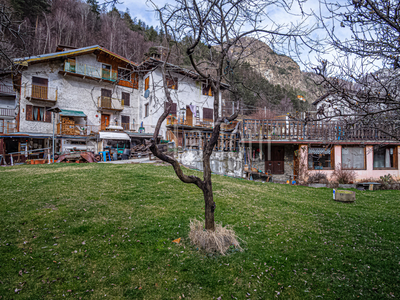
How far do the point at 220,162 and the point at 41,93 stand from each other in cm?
1926

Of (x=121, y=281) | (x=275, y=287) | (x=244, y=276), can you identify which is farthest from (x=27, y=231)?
(x=275, y=287)

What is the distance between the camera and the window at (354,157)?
548 inches

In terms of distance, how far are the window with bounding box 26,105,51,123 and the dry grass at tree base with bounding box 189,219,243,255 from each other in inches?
916

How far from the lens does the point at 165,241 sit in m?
3.99

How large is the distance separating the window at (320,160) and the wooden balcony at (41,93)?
77.3ft

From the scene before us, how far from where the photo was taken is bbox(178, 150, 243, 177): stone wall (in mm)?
12641

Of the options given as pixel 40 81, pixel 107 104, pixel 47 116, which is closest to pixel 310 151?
pixel 107 104

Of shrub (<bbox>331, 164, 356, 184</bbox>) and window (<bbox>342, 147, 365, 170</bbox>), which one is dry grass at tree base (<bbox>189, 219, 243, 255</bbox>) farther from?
window (<bbox>342, 147, 365, 170</bbox>)

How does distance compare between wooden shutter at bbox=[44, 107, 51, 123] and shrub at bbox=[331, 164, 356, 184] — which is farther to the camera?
wooden shutter at bbox=[44, 107, 51, 123]

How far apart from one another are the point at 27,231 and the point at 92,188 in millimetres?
2959

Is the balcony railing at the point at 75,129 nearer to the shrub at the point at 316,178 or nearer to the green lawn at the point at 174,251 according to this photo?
the green lawn at the point at 174,251

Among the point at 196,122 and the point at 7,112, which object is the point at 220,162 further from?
the point at 7,112

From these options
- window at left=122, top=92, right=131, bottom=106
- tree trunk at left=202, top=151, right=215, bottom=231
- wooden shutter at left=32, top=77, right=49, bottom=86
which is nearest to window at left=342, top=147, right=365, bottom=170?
tree trunk at left=202, top=151, right=215, bottom=231

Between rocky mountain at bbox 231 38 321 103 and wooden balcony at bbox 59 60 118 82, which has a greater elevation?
wooden balcony at bbox 59 60 118 82
